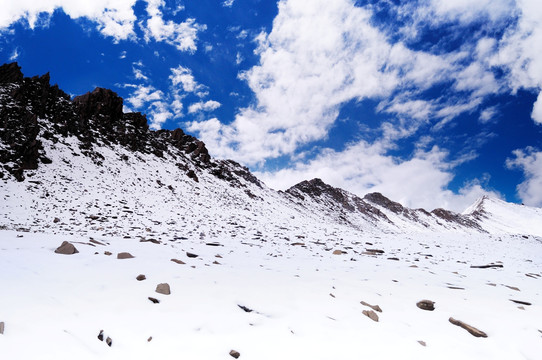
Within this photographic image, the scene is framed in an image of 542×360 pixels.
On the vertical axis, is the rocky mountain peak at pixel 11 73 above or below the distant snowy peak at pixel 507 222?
below

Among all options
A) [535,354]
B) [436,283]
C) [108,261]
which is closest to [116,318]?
[108,261]

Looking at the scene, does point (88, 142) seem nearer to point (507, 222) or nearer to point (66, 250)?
point (66, 250)

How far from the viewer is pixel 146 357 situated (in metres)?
3.18

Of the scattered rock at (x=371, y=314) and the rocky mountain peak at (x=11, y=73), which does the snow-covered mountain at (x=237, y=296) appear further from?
the rocky mountain peak at (x=11, y=73)

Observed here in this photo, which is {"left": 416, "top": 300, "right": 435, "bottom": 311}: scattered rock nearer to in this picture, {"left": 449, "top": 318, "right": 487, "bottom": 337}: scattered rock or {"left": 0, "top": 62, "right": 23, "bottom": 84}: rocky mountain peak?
{"left": 449, "top": 318, "right": 487, "bottom": 337}: scattered rock

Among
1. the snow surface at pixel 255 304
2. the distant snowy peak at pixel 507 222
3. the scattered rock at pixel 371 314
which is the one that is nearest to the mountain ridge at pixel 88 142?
Answer: the snow surface at pixel 255 304

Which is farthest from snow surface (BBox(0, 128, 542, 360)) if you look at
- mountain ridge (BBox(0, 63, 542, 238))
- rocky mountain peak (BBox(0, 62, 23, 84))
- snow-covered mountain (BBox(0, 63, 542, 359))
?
rocky mountain peak (BBox(0, 62, 23, 84))

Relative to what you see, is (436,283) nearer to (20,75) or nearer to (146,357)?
(146,357)

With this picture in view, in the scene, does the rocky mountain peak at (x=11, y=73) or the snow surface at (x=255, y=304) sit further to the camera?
the rocky mountain peak at (x=11, y=73)

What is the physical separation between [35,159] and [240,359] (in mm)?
29687

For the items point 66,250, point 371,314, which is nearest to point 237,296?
point 371,314

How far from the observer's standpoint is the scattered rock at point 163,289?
5.01 m

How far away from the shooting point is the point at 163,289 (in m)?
5.07

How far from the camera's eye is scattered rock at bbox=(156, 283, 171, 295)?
5.01 m
